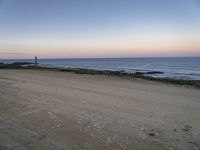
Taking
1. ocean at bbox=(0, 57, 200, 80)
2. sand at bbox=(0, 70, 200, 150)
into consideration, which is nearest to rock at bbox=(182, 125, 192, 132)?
sand at bbox=(0, 70, 200, 150)

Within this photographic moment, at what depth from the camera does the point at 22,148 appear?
2.80m

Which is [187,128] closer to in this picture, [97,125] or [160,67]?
[97,125]

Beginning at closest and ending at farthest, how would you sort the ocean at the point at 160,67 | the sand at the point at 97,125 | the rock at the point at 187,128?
the sand at the point at 97,125 → the rock at the point at 187,128 → the ocean at the point at 160,67

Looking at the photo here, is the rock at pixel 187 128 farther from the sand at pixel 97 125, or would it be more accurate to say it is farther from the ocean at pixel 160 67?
the ocean at pixel 160 67

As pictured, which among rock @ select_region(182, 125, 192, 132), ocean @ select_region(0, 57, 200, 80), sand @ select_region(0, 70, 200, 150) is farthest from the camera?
ocean @ select_region(0, 57, 200, 80)

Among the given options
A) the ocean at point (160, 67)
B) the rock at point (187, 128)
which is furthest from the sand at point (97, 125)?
the ocean at point (160, 67)

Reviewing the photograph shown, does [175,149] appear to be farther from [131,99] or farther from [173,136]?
[131,99]

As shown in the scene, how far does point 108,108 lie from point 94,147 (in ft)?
7.13

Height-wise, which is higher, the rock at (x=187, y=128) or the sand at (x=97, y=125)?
the sand at (x=97, y=125)

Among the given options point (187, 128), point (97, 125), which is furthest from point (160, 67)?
point (97, 125)

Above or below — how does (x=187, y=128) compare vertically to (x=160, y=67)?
below

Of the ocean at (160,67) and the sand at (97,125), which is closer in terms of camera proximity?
the sand at (97,125)

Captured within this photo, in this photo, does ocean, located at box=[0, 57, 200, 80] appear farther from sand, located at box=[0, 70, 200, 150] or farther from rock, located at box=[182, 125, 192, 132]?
rock, located at box=[182, 125, 192, 132]

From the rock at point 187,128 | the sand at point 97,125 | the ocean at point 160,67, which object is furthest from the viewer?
the ocean at point 160,67
